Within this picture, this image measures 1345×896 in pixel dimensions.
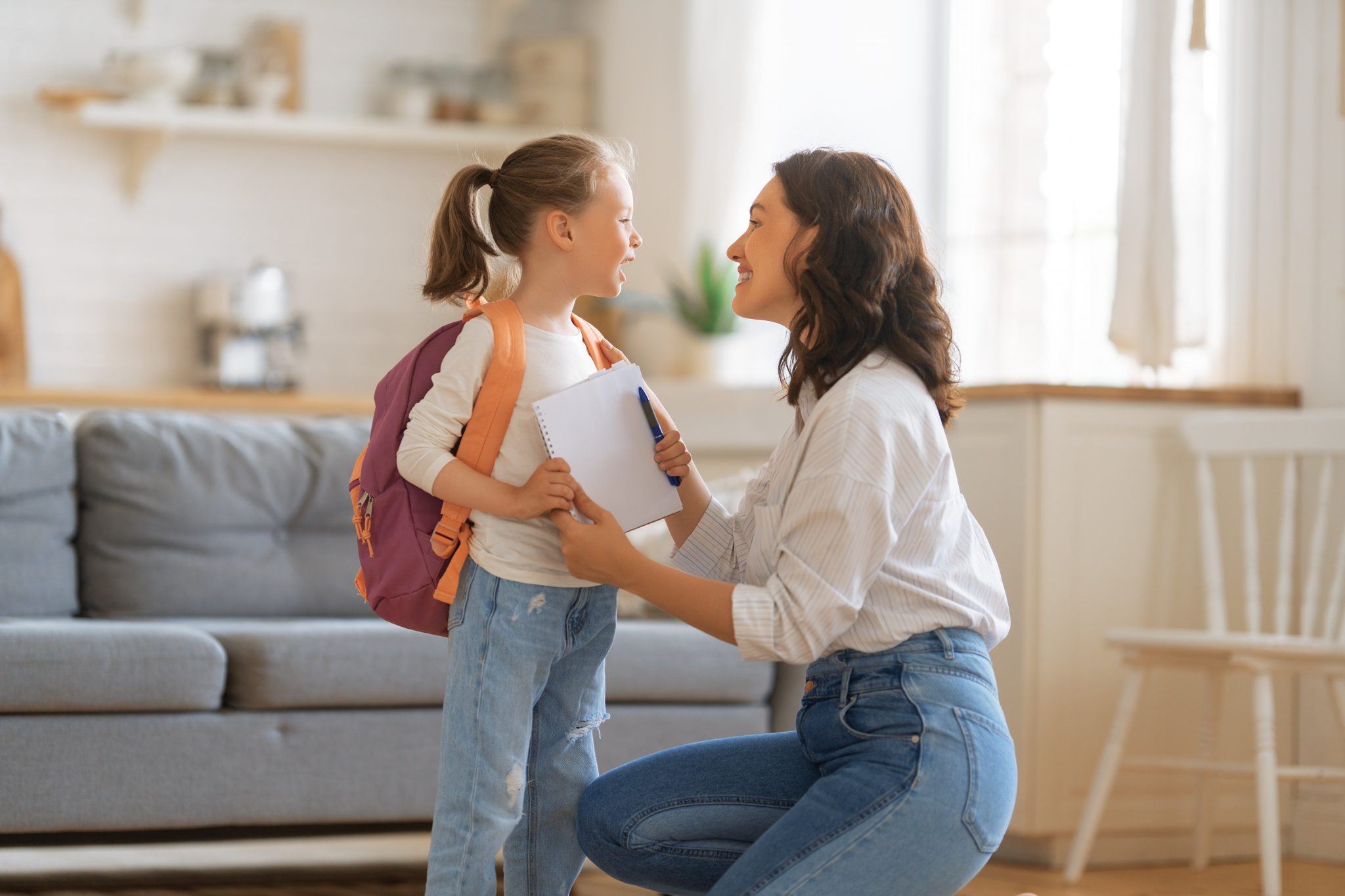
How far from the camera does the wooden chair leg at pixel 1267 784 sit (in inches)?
94.0

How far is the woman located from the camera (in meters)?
1.27

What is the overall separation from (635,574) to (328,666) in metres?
1.15

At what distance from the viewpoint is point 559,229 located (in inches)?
58.8

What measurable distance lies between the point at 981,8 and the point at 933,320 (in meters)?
2.73

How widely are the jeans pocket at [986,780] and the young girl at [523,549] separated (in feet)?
1.32

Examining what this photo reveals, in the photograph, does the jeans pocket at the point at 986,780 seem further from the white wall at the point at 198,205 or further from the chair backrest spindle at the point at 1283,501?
the white wall at the point at 198,205

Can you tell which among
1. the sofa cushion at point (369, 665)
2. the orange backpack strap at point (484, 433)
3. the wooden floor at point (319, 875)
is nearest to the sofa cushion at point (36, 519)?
the sofa cushion at point (369, 665)

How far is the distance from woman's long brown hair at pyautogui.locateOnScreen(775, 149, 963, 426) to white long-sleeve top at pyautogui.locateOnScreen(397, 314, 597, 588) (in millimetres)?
267

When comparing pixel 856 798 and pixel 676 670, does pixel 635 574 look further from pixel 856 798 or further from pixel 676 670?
pixel 676 670

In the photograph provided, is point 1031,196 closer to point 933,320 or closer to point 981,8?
point 981,8

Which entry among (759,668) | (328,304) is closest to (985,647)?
(759,668)

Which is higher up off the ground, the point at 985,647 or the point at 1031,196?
the point at 1031,196

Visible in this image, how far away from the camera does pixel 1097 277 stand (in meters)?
3.39

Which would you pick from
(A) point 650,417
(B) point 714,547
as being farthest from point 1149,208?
(A) point 650,417
